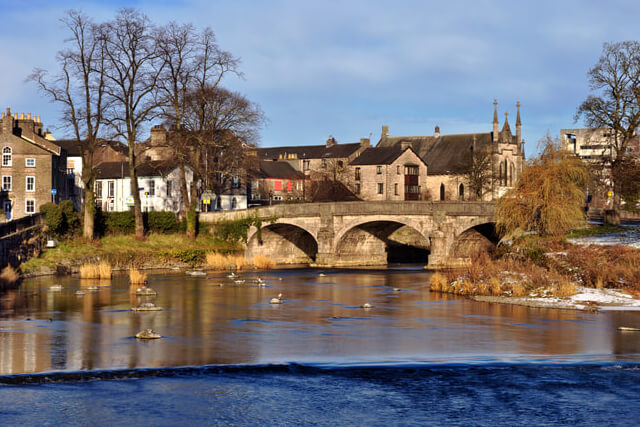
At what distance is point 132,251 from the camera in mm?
58844

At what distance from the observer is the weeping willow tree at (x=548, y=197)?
4906 cm

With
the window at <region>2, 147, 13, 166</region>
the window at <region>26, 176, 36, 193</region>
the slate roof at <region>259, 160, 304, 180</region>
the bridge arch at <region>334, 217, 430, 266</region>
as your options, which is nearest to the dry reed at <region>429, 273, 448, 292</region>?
the bridge arch at <region>334, 217, 430, 266</region>

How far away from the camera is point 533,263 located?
4397cm

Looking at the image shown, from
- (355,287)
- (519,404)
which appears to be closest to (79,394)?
(519,404)

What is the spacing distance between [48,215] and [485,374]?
41.7 m

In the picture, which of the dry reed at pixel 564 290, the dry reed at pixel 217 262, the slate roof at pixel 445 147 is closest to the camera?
the dry reed at pixel 564 290

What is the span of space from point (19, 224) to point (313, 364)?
110 ft

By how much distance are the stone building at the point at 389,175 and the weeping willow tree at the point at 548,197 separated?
52.7 metres

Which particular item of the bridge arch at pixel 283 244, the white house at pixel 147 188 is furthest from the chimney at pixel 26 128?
the bridge arch at pixel 283 244

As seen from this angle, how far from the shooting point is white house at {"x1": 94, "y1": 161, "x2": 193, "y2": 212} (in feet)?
271

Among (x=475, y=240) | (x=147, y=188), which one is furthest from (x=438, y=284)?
(x=147, y=188)

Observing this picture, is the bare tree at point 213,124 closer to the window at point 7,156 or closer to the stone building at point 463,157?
the window at point 7,156

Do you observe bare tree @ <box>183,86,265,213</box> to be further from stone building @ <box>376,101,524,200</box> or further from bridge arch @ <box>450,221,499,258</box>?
stone building @ <box>376,101,524,200</box>

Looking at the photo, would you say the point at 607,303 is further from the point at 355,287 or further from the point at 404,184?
the point at 404,184
